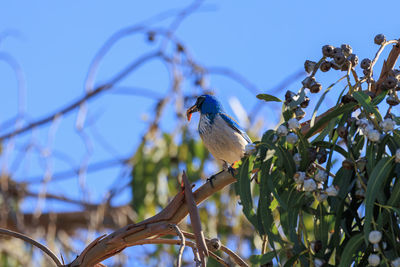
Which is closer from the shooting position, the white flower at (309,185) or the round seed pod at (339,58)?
the white flower at (309,185)

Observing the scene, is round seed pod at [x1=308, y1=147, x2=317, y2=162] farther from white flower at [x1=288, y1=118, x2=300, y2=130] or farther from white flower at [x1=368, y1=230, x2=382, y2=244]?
white flower at [x1=368, y1=230, x2=382, y2=244]

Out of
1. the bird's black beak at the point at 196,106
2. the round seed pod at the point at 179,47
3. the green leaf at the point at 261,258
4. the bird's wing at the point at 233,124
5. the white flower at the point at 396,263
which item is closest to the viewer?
the white flower at the point at 396,263

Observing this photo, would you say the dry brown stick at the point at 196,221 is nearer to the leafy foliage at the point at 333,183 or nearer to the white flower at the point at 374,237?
the leafy foliage at the point at 333,183

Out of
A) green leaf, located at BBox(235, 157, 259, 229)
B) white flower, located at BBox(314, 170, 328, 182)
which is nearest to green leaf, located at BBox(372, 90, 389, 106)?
white flower, located at BBox(314, 170, 328, 182)

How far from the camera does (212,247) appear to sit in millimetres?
Answer: 1885

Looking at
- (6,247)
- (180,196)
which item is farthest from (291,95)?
(6,247)

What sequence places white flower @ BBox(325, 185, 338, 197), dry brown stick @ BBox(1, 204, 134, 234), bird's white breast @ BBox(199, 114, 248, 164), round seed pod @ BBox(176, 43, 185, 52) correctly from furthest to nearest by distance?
1. dry brown stick @ BBox(1, 204, 134, 234)
2. round seed pod @ BBox(176, 43, 185, 52)
3. bird's white breast @ BBox(199, 114, 248, 164)
4. white flower @ BBox(325, 185, 338, 197)

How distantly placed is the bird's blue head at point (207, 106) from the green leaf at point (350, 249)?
7.35 ft

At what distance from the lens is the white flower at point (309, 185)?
67.3 inches

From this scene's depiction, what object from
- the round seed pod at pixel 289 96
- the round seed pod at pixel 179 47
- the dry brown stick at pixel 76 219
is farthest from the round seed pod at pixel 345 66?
the dry brown stick at pixel 76 219

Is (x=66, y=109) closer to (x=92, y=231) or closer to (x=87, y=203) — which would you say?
(x=87, y=203)

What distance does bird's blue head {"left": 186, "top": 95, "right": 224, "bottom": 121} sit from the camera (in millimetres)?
3928

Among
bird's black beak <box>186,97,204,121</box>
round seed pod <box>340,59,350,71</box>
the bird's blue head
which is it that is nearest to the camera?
round seed pod <box>340,59,350,71</box>

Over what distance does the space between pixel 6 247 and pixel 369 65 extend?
12.1 ft
